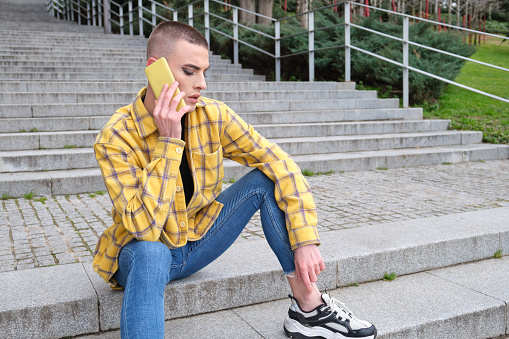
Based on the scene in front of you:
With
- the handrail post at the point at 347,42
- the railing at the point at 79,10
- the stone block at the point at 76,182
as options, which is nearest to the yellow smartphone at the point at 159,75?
the stone block at the point at 76,182

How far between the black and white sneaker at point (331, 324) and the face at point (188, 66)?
102 cm

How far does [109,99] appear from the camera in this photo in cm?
726

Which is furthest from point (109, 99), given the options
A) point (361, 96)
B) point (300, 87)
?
point (361, 96)

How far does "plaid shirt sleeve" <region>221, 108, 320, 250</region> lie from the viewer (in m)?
2.12

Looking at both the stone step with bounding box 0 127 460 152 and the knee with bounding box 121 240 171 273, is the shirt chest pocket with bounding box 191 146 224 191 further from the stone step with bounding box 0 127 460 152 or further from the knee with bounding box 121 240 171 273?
the stone step with bounding box 0 127 460 152

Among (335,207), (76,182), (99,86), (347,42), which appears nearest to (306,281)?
(335,207)

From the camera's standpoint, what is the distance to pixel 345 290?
115 inches

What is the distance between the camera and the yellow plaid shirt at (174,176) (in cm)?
199

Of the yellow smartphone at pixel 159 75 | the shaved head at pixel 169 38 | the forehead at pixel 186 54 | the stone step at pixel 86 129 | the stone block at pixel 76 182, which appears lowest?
the stone block at pixel 76 182

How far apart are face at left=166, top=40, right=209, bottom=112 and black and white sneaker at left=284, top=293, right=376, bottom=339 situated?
102cm

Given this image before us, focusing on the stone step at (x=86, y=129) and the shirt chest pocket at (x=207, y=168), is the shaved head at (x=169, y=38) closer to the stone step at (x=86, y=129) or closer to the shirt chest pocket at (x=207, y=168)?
the shirt chest pocket at (x=207, y=168)

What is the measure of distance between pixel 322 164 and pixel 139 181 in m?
4.29

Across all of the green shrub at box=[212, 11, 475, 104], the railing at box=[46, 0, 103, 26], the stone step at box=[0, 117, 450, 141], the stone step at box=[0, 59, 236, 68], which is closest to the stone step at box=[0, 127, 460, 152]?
the stone step at box=[0, 117, 450, 141]

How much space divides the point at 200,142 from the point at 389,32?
8.91 meters
